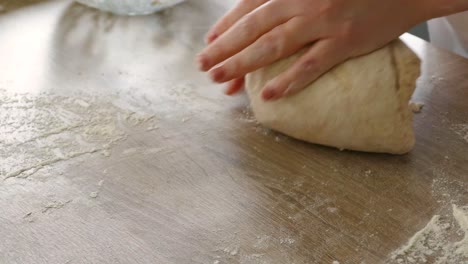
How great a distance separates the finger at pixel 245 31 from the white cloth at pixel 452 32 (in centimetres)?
45

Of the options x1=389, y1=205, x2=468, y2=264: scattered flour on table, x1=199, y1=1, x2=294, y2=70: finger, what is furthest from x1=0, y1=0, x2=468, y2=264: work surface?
x1=199, y1=1, x2=294, y2=70: finger

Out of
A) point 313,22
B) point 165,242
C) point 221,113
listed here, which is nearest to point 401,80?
point 313,22

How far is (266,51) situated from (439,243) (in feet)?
1.23

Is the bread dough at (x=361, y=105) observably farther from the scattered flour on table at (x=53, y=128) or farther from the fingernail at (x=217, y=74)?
the scattered flour on table at (x=53, y=128)

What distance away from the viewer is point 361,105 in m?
0.90

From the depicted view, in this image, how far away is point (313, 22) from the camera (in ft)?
3.05

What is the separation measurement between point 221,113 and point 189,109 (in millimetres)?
57

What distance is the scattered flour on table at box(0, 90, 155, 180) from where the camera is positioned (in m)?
0.94

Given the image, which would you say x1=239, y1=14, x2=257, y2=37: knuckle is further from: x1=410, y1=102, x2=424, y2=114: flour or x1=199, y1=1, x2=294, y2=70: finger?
x1=410, y1=102, x2=424, y2=114: flour

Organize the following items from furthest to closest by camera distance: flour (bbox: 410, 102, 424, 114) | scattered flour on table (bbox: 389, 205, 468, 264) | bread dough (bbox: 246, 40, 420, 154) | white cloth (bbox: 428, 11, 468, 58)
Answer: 1. white cloth (bbox: 428, 11, 468, 58)
2. flour (bbox: 410, 102, 424, 114)
3. bread dough (bbox: 246, 40, 420, 154)
4. scattered flour on table (bbox: 389, 205, 468, 264)

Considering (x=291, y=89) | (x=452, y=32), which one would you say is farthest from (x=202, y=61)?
(x=452, y=32)

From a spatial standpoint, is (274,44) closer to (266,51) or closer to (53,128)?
(266,51)

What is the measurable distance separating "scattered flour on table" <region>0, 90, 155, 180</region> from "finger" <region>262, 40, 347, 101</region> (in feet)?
0.79

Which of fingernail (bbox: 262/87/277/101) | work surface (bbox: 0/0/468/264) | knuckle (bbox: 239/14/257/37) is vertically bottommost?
work surface (bbox: 0/0/468/264)
